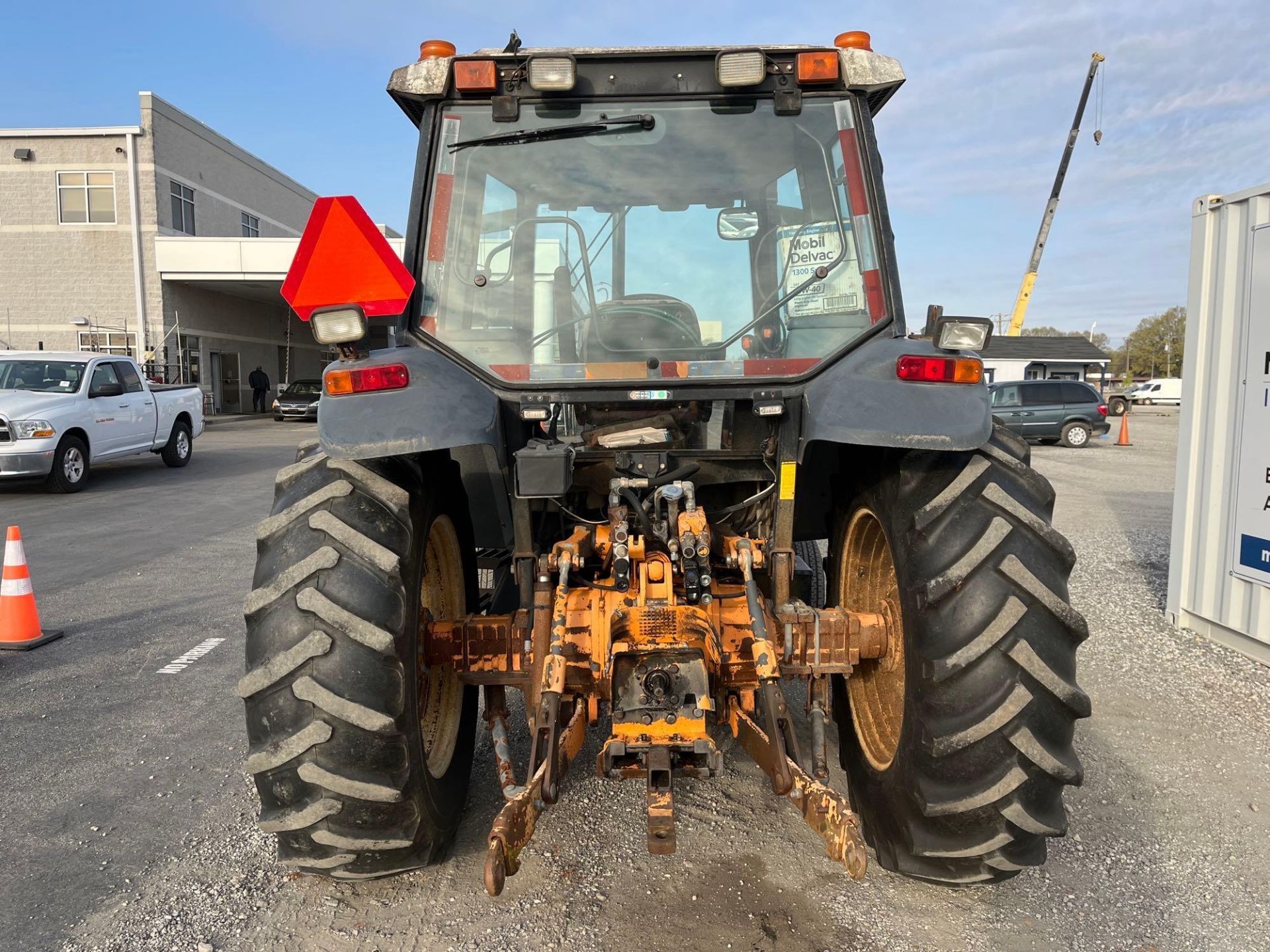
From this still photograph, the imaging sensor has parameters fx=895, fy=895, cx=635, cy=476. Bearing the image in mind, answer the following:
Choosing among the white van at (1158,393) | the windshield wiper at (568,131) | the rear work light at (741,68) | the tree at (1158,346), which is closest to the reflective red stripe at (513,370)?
the windshield wiper at (568,131)

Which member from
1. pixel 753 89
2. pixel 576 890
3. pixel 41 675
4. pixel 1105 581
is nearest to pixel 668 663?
pixel 576 890

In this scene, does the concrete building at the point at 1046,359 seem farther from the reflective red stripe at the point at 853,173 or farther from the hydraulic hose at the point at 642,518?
the hydraulic hose at the point at 642,518

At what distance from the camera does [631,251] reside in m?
3.16

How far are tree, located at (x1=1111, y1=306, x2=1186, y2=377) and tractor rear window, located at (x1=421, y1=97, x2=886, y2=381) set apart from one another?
88.9 metres

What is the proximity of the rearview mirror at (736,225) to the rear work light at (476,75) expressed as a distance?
89 cm

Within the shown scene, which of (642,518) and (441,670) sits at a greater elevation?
(642,518)

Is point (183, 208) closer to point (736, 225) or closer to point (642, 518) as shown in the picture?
point (736, 225)

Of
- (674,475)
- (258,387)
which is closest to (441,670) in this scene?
(674,475)

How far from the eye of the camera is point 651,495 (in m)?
3.04

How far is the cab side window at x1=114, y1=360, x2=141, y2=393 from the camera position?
Result: 13.6 m

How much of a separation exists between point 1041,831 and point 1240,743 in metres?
2.37

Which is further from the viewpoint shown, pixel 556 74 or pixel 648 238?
pixel 648 238

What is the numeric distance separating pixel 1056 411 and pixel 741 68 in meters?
22.0

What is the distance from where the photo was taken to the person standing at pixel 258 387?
32.6 meters
